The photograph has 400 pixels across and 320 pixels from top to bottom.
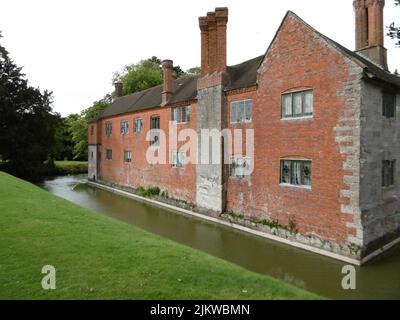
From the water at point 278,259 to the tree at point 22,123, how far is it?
21634mm

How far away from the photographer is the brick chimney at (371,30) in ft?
53.5

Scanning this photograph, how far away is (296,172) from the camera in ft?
48.1

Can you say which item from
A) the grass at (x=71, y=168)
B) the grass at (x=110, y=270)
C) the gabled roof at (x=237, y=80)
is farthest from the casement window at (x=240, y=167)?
the grass at (x=71, y=168)

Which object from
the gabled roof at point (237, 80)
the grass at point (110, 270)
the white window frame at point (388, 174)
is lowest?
→ the grass at point (110, 270)

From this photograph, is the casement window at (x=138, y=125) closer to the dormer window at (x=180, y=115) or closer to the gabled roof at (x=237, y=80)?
the gabled roof at (x=237, y=80)

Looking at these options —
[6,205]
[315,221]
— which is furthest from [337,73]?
[6,205]

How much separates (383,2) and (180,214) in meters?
16.1

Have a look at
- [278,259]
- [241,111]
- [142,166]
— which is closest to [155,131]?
[142,166]

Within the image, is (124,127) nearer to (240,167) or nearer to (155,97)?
(155,97)

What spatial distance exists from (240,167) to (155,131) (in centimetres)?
1062

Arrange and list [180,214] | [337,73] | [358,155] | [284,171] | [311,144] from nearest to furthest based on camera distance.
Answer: [358,155] → [337,73] → [311,144] → [284,171] → [180,214]

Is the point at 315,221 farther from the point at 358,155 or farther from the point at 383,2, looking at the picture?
the point at 383,2
